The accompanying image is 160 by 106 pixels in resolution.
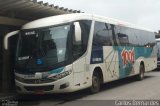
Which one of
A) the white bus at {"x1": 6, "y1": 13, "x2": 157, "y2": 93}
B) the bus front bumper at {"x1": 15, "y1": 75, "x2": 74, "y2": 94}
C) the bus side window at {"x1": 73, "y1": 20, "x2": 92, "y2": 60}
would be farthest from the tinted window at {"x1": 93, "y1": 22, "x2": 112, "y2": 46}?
the bus front bumper at {"x1": 15, "y1": 75, "x2": 74, "y2": 94}

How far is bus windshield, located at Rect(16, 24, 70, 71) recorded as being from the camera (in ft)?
44.2

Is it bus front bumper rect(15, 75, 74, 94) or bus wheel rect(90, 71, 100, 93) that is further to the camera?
bus wheel rect(90, 71, 100, 93)

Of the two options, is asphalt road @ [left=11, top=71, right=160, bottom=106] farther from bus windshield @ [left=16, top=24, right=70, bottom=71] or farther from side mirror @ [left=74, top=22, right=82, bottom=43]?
side mirror @ [left=74, top=22, right=82, bottom=43]

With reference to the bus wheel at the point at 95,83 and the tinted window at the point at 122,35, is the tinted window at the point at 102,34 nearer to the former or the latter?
the tinted window at the point at 122,35

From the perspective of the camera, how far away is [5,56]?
1639 centimetres

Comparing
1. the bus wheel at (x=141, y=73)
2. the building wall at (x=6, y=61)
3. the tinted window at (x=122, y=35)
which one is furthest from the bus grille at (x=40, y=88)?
the bus wheel at (x=141, y=73)

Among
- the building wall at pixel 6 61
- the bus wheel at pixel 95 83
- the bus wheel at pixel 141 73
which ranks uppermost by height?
the building wall at pixel 6 61

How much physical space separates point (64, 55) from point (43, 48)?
873 mm

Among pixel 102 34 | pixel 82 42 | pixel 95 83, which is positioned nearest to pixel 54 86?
pixel 82 42

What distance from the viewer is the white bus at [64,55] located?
13362 mm

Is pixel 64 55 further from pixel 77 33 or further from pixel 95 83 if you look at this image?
pixel 95 83

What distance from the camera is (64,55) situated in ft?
43.9

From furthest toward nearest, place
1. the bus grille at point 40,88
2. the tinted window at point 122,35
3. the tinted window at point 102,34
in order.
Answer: the tinted window at point 122,35 → the tinted window at point 102,34 → the bus grille at point 40,88

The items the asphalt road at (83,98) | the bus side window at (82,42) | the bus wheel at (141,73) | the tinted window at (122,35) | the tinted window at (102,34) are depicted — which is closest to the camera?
the asphalt road at (83,98)
